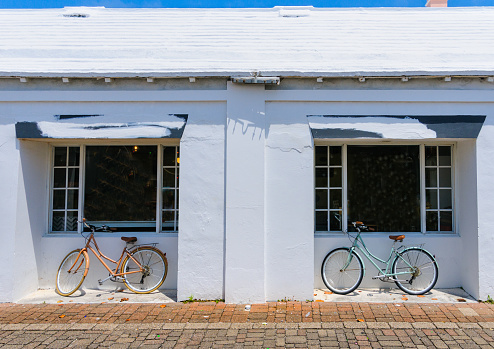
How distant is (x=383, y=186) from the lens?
7.12m

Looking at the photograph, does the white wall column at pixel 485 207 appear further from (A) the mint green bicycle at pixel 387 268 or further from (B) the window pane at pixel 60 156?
(B) the window pane at pixel 60 156

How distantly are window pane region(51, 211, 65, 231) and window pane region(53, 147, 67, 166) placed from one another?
0.90 m

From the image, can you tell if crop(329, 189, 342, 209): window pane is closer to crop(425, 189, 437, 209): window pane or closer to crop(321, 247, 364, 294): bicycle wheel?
crop(321, 247, 364, 294): bicycle wheel

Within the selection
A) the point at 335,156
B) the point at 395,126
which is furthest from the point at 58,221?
the point at 395,126

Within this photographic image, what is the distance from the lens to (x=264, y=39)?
24.1 ft

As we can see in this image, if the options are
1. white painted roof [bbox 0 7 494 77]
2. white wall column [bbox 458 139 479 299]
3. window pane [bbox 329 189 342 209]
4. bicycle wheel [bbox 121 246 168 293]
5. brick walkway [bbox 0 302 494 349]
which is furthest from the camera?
window pane [bbox 329 189 342 209]

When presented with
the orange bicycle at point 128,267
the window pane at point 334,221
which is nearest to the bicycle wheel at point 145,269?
the orange bicycle at point 128,267

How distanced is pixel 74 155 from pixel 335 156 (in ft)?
15.7

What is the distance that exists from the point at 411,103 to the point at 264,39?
2877 millimetres

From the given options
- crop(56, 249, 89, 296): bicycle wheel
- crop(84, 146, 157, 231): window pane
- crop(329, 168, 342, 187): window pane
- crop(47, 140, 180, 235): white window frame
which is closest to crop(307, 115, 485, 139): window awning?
crop(329, 168, 342, 187): window pane

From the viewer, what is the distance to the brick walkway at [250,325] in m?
4.85

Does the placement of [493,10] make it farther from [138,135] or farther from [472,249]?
[138,135]

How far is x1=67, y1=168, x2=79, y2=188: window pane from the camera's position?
23.8 feet

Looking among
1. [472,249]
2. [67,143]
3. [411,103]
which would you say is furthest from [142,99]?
[472,249]
